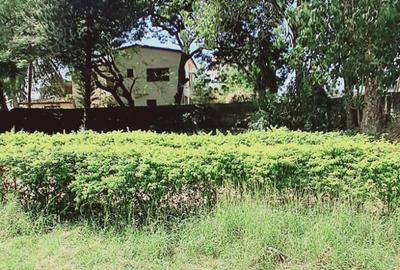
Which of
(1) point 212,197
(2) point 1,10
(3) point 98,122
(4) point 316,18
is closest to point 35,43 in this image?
(2) point 1,10

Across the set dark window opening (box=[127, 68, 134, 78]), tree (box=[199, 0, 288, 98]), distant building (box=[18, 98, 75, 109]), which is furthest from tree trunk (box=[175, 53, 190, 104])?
distant building (box=[18, 98, 75, 109])

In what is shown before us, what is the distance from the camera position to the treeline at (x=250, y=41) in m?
8.56

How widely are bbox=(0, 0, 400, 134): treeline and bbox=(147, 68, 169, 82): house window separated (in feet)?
10.3

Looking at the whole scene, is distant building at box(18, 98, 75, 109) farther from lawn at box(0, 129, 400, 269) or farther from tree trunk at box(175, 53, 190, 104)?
lawn at box(0, 129, 400, 269)

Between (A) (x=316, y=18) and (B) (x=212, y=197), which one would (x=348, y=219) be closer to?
(B) (x=212, y=197)

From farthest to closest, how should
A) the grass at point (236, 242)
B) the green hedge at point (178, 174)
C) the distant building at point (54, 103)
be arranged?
1. the distant building at point (54, 103)
2. the green hedge at point (178, 174)
3. the grass at point (236, 242)

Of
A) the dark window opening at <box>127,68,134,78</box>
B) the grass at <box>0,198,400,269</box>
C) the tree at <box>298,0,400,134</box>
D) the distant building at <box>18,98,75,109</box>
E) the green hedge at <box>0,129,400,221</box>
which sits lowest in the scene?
the grass at <box>0,198,400,269</box>

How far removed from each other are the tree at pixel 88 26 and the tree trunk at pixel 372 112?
30.7 feet

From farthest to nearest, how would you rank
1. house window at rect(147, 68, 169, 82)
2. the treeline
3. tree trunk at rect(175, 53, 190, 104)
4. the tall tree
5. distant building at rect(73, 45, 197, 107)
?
house window at rect(147, 68, 169, 82) → distant building at rect(73, 45, 197, 107) → tree trunk at rect(175, 53, 190, 104) → the tall tree → the treeline

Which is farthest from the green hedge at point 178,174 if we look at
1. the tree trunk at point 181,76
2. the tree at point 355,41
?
the tree trunk at point 181,76

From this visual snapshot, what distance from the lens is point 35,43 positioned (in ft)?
48.1

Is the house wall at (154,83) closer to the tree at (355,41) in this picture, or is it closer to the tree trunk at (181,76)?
the tree trunk at (181,76)

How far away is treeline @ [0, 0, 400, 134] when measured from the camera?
856 centimetres

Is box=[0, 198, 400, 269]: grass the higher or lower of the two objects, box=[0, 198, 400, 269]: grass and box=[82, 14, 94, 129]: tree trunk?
the lower
